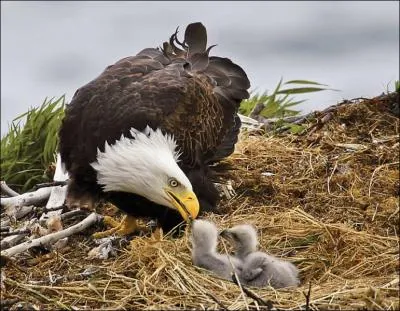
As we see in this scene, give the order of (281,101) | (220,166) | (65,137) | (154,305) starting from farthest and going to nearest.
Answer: (281,101) < (220,166) < (65,137) < (154,305)

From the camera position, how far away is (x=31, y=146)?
9.25m

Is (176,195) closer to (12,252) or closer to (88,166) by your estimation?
(88,166)

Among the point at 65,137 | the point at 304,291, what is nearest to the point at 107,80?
the point at 65,137

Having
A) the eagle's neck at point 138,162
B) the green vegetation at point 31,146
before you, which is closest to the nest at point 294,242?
the eagle's neck at point 138,162

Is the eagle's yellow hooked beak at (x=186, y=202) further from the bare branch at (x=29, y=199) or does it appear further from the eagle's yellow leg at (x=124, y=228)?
the bare branch at (x=29, y=199)

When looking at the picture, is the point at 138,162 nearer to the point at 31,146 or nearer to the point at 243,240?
the point at 243,240

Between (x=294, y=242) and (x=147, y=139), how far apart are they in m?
1.02

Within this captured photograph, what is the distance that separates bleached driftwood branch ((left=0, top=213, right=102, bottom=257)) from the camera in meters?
6.72

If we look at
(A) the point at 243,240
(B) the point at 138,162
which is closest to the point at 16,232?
(B) the point at 138,162

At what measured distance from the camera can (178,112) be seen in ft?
23.0

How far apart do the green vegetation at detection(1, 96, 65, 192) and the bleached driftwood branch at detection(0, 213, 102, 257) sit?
116 cm

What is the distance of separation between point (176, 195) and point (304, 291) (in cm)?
118

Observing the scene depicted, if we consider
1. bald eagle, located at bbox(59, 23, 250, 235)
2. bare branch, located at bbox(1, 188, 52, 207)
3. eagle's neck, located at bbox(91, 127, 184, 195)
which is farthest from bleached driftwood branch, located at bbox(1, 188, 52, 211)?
eagle's neck, located at bbox(91, 127, 184, 195)

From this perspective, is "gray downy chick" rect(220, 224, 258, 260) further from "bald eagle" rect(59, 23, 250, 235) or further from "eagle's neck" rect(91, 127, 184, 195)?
"eagle's neck" rect(91, 127, 184, 195)
